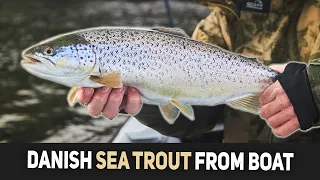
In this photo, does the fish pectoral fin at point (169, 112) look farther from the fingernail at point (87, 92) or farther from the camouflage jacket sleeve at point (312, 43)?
the camouflage jacket sleeve at point (312, 43)

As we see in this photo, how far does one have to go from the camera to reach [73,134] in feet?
6.61

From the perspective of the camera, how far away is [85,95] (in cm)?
176

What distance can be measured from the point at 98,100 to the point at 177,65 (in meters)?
0.27

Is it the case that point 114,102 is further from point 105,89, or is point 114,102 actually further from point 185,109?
point 185,109

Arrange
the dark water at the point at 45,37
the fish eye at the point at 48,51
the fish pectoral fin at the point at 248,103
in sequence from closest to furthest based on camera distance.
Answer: the fish eye at the point at 48,51
the fish pectoral fin at the point at 248,103
the dark water at the point at 45,37

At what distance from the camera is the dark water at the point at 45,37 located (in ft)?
6.32

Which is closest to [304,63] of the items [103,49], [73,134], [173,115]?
[173,115]

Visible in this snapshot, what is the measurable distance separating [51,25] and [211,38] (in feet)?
1.80

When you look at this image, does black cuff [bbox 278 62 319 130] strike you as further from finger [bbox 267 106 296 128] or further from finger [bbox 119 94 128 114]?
finger [bbox 119 94 128 114]

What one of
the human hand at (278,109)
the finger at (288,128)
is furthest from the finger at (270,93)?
the finger at (288,128)

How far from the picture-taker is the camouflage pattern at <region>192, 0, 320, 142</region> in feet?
5.85

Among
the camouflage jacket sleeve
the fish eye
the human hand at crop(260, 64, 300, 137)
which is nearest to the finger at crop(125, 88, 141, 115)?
the fish eye

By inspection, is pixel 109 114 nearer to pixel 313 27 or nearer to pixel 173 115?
pixel 173 115

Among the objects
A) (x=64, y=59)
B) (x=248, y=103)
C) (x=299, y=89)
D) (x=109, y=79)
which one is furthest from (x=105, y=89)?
(x=299, y=89)
